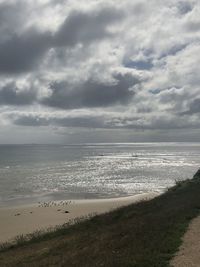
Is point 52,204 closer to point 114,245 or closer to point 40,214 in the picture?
point 40,214

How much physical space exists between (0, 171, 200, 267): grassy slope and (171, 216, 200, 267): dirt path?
25cm

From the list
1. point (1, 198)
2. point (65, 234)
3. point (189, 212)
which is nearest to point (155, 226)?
point (189, 212)

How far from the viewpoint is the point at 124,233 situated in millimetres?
17156

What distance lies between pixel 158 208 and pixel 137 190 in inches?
1294

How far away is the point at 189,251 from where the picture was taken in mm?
12922

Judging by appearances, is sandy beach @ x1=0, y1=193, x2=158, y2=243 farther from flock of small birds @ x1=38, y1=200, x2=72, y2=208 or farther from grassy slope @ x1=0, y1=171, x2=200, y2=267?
grassy slope @ x1=0, y1=171, x2=200, y2=267

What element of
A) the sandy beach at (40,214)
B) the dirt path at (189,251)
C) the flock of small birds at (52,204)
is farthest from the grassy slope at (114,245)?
the flock of small birds at (52,204)

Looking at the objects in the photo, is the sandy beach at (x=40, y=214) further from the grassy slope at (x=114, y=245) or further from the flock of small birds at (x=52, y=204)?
the grassy slope at (x=114, y=245)

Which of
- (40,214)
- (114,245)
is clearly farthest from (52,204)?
(114,245)

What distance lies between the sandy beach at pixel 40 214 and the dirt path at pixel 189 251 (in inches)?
632

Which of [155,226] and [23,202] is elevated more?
[155,226]

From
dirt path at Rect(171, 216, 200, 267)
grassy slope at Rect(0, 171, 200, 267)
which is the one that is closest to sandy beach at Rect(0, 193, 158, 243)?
grassy slope at Rect(0, 171, 200, 267)

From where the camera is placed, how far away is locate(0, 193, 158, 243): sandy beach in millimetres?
31136

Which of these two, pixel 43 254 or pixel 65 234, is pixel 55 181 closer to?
pixel 65 234
